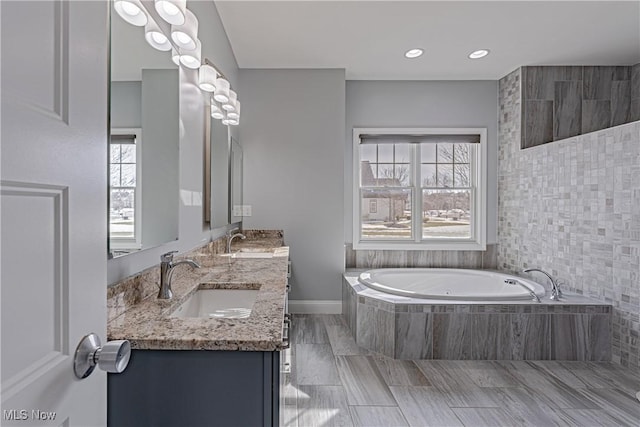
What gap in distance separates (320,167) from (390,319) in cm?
183

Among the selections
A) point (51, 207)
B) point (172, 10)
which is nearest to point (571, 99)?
point (172, 10)

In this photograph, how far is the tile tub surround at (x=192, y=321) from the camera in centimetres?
101

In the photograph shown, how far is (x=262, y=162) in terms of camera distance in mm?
3994

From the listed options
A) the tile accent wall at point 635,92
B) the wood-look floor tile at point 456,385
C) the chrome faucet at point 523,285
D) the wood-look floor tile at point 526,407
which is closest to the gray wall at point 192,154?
the wood-look floor tile at point 456,385

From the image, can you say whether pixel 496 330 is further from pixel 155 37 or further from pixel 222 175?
pixel 155 37

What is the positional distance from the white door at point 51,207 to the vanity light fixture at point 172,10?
3.01ft

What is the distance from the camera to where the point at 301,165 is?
4000 mm

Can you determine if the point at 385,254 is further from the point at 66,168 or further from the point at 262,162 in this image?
the point at 66,168

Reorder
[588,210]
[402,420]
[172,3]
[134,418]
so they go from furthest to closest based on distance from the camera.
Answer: [588,210], [402,420], [172,3], [134,418]

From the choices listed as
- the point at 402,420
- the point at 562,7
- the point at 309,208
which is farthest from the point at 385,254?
the point at 562,7

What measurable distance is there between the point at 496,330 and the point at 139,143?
2749mm

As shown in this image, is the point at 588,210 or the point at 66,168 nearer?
the point at 66,168

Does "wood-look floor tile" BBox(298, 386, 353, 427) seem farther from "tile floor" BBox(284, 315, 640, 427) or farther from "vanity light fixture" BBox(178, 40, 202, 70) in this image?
"vanity light fixture" BBox(178, 40, 202, 70)

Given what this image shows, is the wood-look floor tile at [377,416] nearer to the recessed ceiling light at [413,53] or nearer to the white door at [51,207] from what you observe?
the white door at [51,207]
